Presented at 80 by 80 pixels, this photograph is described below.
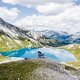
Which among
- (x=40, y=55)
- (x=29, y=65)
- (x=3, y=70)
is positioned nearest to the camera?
(x=3, y=70)

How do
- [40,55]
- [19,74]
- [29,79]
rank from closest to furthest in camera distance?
[29,79] → [19,74] → [40,55]

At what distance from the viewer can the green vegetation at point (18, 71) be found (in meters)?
42.8

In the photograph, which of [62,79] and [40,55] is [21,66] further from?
[40,55]

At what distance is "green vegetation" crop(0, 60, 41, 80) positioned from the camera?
4275cm

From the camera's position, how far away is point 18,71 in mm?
46656

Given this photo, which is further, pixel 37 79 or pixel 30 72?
pixel 30 72

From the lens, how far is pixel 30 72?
4519 cm

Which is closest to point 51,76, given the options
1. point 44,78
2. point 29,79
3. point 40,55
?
point 44,78

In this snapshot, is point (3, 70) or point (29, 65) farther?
point (29, 65)

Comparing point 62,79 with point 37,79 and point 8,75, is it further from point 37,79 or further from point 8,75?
point 8,75

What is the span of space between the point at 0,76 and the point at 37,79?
23.4 ft

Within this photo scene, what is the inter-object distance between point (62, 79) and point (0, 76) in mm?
12313

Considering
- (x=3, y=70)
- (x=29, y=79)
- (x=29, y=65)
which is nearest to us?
(x=29, y=79)

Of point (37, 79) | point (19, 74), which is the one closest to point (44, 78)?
point (37, 79)
